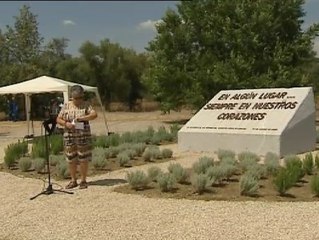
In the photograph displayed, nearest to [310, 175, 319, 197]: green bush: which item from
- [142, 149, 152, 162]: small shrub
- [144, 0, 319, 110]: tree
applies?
[142, 149, 152, 162]: small shrub

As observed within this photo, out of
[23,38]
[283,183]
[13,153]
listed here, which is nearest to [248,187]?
[283,183]

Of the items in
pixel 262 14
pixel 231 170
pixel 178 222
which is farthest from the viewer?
pixel 262 14

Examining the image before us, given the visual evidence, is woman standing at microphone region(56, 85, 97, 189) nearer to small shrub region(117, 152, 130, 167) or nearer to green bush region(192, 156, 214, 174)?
green bush region(192, 156, 214, 174)

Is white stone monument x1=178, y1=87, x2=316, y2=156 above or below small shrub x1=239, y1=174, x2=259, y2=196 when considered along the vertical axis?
above

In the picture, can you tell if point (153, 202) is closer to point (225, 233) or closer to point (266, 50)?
point (225, 233)

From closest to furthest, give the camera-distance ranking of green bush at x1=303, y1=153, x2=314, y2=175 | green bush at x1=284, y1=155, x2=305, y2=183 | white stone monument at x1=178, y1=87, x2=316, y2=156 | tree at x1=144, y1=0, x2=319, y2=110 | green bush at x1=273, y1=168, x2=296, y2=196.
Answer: green bush at x1=273, y1=168, x2=296, y2=196 → green bush at x1=284, y1=155, x2=305, y2=183 → green bush at x1=303, y1=153, x2=314, y2=175 → white stone monument at x1=178, y1=87, x2=316, y2=156 → tree at x1=144, y1=0, x2=319, y2=110

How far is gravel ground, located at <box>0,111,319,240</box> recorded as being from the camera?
6.93 m

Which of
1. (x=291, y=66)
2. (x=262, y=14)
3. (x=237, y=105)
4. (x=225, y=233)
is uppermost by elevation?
(x=262, y=14)

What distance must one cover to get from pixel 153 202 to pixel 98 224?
57.2 inches

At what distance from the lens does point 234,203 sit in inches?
338

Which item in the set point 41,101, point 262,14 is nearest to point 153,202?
point 262,14

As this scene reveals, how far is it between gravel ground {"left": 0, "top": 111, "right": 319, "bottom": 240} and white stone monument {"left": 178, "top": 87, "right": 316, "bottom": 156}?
5567mm

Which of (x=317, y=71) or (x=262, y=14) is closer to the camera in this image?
(x=262, y=14)

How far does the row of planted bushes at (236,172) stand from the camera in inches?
359
